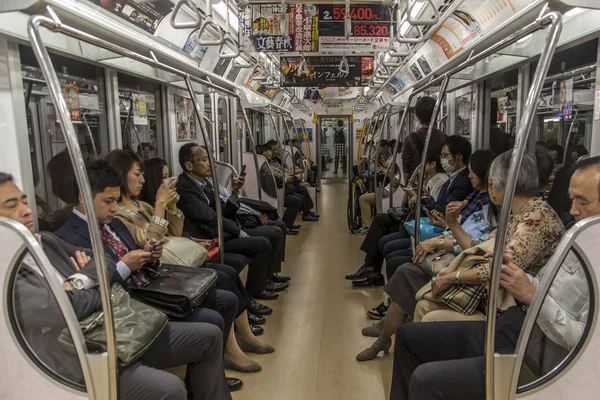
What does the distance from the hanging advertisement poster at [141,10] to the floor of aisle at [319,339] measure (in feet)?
8.79

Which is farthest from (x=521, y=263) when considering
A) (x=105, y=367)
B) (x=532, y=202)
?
(x=105, y=367)

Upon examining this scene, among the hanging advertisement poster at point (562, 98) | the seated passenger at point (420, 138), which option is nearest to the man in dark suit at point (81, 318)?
the hanging advertisement poster at point (562, 98)

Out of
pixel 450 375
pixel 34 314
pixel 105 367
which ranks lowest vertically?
pixel 450 375

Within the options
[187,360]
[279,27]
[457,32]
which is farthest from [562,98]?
[279,27]

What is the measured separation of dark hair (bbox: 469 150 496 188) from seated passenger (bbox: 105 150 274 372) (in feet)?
5.57

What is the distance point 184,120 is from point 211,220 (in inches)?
77.7

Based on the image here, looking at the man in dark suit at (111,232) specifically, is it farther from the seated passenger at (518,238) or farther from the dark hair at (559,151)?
the dark hair at (559,151)

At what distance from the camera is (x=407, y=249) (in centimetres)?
382

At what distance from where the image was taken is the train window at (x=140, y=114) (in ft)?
12.7

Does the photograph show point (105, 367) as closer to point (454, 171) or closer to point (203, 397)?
point (203, 397)

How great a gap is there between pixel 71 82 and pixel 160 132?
5.34ft

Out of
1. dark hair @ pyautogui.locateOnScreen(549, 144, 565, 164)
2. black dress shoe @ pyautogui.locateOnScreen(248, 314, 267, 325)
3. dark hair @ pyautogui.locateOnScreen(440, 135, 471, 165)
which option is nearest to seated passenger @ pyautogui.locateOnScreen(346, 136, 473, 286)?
dark hair @ pyautogui.locateOnScreen(440, 135, 471, 165)

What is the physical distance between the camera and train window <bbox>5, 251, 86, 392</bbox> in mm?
1624

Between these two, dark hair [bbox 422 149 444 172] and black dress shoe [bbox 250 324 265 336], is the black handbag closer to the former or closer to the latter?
black dress shoe [bbox 250 324 265 336]
